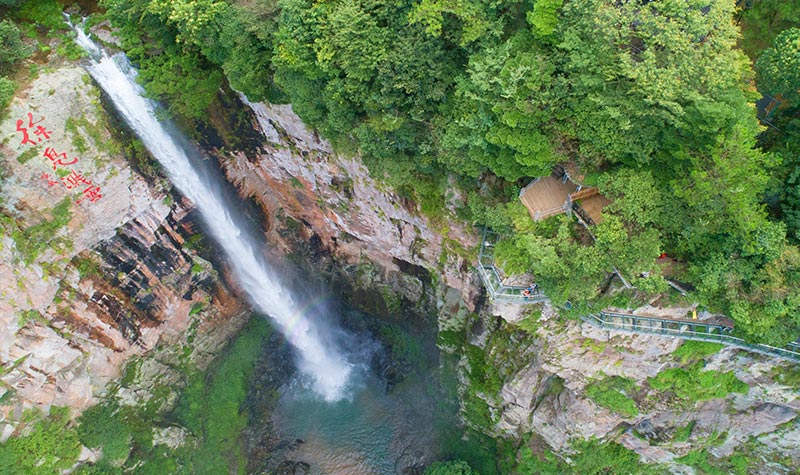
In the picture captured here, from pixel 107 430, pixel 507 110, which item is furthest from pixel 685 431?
pixel 107 430

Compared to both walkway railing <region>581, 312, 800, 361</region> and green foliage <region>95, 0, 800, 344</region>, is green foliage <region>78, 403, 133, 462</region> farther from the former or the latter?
walkway railing <region>581, 312, 800, 361</region>

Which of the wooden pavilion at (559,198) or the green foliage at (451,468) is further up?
the wooden pavilion at (559,198)

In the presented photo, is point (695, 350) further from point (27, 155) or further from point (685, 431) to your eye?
point (27, 155)

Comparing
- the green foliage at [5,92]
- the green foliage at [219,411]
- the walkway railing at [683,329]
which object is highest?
the green foliage at [5,92]

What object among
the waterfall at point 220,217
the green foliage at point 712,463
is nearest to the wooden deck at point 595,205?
the green foliage at point 712,463

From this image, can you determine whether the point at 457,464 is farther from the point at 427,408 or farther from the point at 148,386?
the point at 148,386

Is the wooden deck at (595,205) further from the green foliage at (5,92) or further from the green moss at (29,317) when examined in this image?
the green moss at (29,317)

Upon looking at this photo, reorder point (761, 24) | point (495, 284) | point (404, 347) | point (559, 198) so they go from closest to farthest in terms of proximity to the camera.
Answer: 1. point (761, 24)
2. point (559, 198)
3. point (495, 284)
4. point (404, 347)
